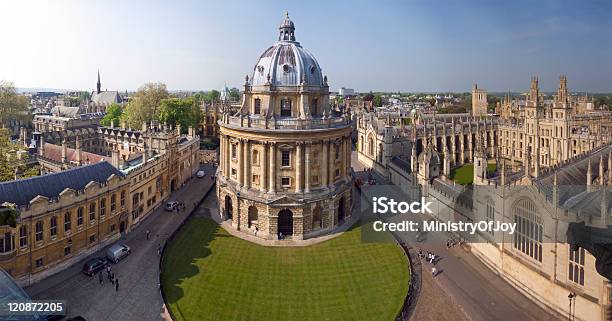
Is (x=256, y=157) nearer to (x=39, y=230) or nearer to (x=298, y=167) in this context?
(x=298, y=167)

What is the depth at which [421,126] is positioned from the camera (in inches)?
2625

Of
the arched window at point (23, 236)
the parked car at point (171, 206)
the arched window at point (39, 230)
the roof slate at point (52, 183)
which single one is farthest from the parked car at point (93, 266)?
the parked car at point (171, 206)

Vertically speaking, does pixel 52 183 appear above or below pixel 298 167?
below

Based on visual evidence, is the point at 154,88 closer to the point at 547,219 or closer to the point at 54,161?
the point at 54,161

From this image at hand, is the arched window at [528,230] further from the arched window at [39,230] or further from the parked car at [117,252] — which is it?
the arched window at [39,230]

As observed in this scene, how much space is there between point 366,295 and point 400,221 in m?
14.8

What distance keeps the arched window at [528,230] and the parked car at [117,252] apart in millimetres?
29629

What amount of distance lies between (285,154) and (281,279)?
12.7 meters

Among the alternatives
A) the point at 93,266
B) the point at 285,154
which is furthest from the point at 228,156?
the point at 93,266

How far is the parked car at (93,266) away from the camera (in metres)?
30.2

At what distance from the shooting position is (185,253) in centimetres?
3419

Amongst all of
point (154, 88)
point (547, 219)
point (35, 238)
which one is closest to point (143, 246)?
point (35, 238)

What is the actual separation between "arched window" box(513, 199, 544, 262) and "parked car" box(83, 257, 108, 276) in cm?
2994

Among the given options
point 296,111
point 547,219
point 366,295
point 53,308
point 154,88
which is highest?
point 154,88
